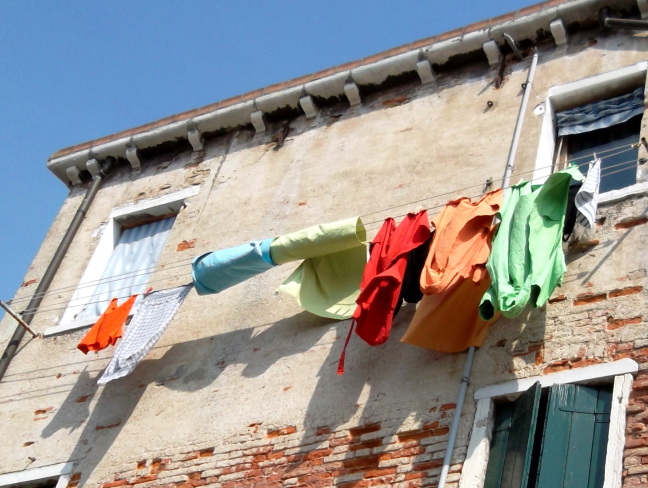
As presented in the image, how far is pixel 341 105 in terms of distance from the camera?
35.3ft

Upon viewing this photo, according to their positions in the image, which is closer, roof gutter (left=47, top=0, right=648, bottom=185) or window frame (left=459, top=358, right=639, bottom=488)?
window frame (left=459, top=358, right=639, bottom=488)

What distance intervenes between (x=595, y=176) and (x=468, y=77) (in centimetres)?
304

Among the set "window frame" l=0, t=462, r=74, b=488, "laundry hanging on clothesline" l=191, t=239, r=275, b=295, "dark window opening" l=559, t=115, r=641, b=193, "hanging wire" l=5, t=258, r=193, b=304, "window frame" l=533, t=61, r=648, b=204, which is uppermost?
"window frame" l=533, t=61, r=648, b=204

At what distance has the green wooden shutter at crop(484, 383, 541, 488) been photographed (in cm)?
617

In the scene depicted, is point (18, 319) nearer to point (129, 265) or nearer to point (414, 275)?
point (129, 265)

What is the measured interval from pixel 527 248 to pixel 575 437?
4.36 feet

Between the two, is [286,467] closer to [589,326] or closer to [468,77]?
[589,326]

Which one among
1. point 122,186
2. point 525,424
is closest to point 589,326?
point 525,424

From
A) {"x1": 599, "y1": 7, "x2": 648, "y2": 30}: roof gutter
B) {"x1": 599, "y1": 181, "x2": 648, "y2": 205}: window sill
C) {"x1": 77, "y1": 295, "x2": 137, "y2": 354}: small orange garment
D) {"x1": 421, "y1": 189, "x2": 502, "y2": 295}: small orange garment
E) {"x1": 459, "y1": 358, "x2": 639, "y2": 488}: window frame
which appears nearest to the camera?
{"x1": 459, "y1": 358, "x2": 639, "y2": 488}: window frame

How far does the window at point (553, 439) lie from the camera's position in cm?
603

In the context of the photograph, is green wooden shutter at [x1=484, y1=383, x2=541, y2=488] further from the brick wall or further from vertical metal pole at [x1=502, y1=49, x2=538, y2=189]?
vertical metal pole at [x1=502, y1=49, x2=538, y2=189]

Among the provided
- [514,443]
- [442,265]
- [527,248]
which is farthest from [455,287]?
[514,443]

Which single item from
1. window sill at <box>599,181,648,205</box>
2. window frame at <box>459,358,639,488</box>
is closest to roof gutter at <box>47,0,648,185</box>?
window sill at <box>599,181,648,205</box>

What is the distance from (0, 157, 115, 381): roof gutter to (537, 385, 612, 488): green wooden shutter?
17.7 feet
